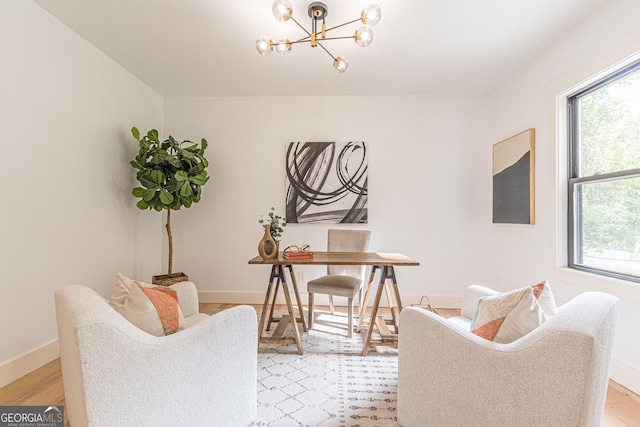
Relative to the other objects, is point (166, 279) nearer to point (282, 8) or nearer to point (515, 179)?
point (282, 8)

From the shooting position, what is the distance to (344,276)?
291 centimetres

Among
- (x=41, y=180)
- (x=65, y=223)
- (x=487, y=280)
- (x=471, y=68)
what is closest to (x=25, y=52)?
(x=41, y=180)

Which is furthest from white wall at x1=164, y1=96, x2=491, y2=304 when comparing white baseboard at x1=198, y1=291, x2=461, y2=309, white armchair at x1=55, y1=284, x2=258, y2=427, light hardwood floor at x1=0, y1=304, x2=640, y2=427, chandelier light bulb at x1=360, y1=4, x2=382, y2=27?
white armchair at x1=55, y1=284, x2=258, y2=427

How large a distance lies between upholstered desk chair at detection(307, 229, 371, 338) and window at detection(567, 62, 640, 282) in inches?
68.7

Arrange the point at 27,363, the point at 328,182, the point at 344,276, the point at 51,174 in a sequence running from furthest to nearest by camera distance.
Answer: the point at 328,182, the point at 344,276, the point at 51,174, the point at 27,363

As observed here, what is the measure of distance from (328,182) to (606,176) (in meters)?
2.49

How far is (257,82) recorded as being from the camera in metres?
3.42

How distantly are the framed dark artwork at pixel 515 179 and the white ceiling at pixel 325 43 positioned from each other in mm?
764

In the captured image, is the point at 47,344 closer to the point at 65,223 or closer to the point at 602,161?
the point at 65,223

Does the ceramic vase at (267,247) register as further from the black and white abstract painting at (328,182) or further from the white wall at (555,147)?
the white wall at (555,147)

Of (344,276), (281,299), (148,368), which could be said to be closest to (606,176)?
(344,276)

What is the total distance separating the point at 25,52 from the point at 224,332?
2417 millimetres

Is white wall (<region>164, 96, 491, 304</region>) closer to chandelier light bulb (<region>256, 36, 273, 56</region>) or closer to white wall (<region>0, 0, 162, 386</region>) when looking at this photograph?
white wall (<region>0, 0, 162, 386</region>)

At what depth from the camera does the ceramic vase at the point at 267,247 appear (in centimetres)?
248
